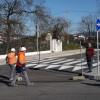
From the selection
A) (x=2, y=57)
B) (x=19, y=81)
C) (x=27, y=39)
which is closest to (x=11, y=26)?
(x=27, y=39)

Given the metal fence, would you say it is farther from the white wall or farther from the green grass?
the green grass

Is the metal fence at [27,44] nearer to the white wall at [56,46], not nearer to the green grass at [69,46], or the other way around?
the white wall at [56,46]

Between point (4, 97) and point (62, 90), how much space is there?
7.30ft

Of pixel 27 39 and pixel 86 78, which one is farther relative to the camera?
pixel 27 39

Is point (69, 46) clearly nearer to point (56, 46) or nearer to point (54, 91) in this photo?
point (56, 46)

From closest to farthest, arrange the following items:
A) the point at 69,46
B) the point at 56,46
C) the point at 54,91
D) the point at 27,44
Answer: the point at 54,91 < the point at 27,44 < the point at 56,46 < the point at 69,46

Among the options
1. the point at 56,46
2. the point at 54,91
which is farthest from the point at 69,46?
the point at 54,91

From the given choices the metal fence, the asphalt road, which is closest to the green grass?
the metal fence

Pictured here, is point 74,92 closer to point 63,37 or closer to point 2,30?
point 2,30

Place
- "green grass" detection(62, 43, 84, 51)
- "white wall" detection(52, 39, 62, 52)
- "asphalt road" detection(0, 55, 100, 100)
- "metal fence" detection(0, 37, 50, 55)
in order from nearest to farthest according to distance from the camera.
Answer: "asphalt road" detection(0, 55, 100, 100) → "metal fence" detection(0, 37, 50, 55) → "white wall" detection(52, 39, 62, 52) → "green grass" detection(62, 43, 84, 51)

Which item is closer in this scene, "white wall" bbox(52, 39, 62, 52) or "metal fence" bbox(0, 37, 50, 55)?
"metal fence" bbox(0, 37, 50, 55)

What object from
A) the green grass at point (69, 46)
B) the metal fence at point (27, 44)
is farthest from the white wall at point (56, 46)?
the green grass at point (69, 46)

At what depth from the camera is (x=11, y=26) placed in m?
23.6

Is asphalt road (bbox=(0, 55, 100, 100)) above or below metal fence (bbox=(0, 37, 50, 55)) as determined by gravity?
below
